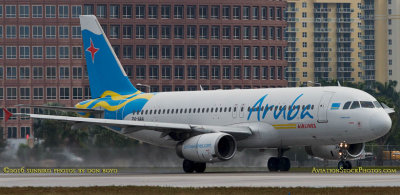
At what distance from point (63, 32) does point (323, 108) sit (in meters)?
132

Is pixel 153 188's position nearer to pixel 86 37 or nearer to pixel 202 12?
pixel 86 37

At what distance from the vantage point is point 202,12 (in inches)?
7298

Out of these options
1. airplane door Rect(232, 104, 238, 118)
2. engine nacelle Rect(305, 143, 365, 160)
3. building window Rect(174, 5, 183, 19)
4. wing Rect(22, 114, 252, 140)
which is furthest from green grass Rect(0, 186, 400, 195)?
building window Rect(174, 5, 183, 19)

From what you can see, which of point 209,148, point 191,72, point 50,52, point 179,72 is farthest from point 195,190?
point 191,72

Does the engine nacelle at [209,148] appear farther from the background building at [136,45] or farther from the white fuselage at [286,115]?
the background building at [136,45]

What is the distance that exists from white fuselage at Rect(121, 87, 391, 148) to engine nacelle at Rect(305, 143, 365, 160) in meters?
2.30

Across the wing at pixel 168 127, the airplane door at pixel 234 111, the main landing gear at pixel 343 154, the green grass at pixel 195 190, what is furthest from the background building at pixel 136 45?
the green grass at pixel 195 190

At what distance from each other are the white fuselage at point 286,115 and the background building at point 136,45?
121070 millimetres

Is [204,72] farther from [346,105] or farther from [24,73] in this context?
[346,105]

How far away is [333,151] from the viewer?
5781 centimetres

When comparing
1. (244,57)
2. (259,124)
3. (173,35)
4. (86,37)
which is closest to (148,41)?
(173,35)

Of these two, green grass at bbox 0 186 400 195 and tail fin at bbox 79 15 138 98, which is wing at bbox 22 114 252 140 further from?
green grass at bbox 0 186 400 195

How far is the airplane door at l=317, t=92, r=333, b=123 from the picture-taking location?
5406 centimetres

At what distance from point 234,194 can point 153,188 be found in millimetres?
4109
